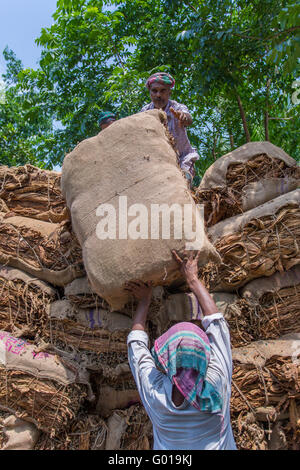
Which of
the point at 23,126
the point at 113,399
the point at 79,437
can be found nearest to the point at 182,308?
the point at 113,399

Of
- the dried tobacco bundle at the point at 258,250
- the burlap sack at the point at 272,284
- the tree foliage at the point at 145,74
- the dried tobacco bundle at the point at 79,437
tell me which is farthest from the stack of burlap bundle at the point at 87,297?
the tree foliage at the point at 145,74

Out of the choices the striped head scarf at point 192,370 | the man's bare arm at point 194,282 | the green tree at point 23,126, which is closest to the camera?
the striped head scarf at point 192,370

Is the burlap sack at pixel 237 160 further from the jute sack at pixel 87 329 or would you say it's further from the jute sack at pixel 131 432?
the jute sack at pixel 131 432

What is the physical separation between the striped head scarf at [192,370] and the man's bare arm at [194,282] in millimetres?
277

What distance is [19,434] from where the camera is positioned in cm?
224

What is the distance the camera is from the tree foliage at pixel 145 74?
5.56 metres

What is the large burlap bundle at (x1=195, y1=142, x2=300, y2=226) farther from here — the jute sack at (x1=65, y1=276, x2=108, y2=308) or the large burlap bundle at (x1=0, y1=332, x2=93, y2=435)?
the large burlap bundle at (x1=0, y1=332, x2=93, y2=435)

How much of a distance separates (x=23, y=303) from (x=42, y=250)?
1.24 feet

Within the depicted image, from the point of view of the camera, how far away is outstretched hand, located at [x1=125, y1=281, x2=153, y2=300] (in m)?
1.94

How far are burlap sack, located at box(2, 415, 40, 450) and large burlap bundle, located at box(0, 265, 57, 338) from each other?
0.51 meters

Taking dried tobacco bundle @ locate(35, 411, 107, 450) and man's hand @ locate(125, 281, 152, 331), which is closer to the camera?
man's hand @ locate(125, 281, 152, 331)

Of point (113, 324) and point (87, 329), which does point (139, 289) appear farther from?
point (87, 329)

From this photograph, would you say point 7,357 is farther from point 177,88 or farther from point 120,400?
point 177,88

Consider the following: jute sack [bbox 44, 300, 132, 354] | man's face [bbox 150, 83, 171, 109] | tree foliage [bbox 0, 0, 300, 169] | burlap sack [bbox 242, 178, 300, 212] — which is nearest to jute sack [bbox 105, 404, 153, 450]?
jute sack [bbox 44, 300, 132, 354]
